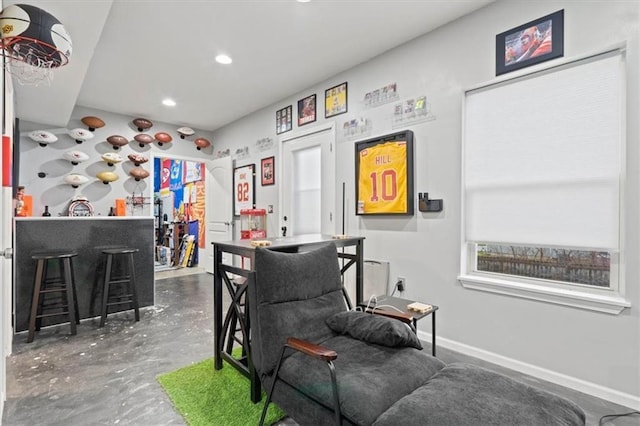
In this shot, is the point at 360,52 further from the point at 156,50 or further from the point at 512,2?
the point at 156,50

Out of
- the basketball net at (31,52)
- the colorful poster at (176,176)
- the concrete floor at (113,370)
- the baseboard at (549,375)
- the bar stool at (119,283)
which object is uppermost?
the colorful poster at (176,176)

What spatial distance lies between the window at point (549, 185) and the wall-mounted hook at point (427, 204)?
0.22 m

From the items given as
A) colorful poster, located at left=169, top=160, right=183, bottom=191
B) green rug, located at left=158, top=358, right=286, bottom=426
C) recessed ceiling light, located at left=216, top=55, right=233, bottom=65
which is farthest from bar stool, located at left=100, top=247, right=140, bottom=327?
colorful poster, located at left=169, top=160, right=183, bottom=191

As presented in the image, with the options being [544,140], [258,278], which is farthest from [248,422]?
[544,140]

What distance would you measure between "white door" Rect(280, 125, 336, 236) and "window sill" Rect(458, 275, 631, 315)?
176 centimetres

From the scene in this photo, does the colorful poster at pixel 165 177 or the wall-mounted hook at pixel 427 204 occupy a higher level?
the colorful poster at pixel 165 177

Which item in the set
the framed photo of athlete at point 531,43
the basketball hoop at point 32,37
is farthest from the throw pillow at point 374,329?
the framed photo of athlete at point 531,43

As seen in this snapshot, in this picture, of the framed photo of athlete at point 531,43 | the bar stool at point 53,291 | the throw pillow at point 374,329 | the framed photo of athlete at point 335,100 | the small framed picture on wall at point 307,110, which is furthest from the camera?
the small framed picture on wall at point 307,110

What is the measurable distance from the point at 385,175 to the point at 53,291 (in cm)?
342

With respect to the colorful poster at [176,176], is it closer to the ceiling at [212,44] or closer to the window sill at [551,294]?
the ceiling at [212,44]

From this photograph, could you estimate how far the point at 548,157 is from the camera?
236 cm

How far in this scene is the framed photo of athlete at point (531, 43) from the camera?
2290 millimetres

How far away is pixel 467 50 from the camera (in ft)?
9.07

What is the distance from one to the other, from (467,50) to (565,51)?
0.73 m
